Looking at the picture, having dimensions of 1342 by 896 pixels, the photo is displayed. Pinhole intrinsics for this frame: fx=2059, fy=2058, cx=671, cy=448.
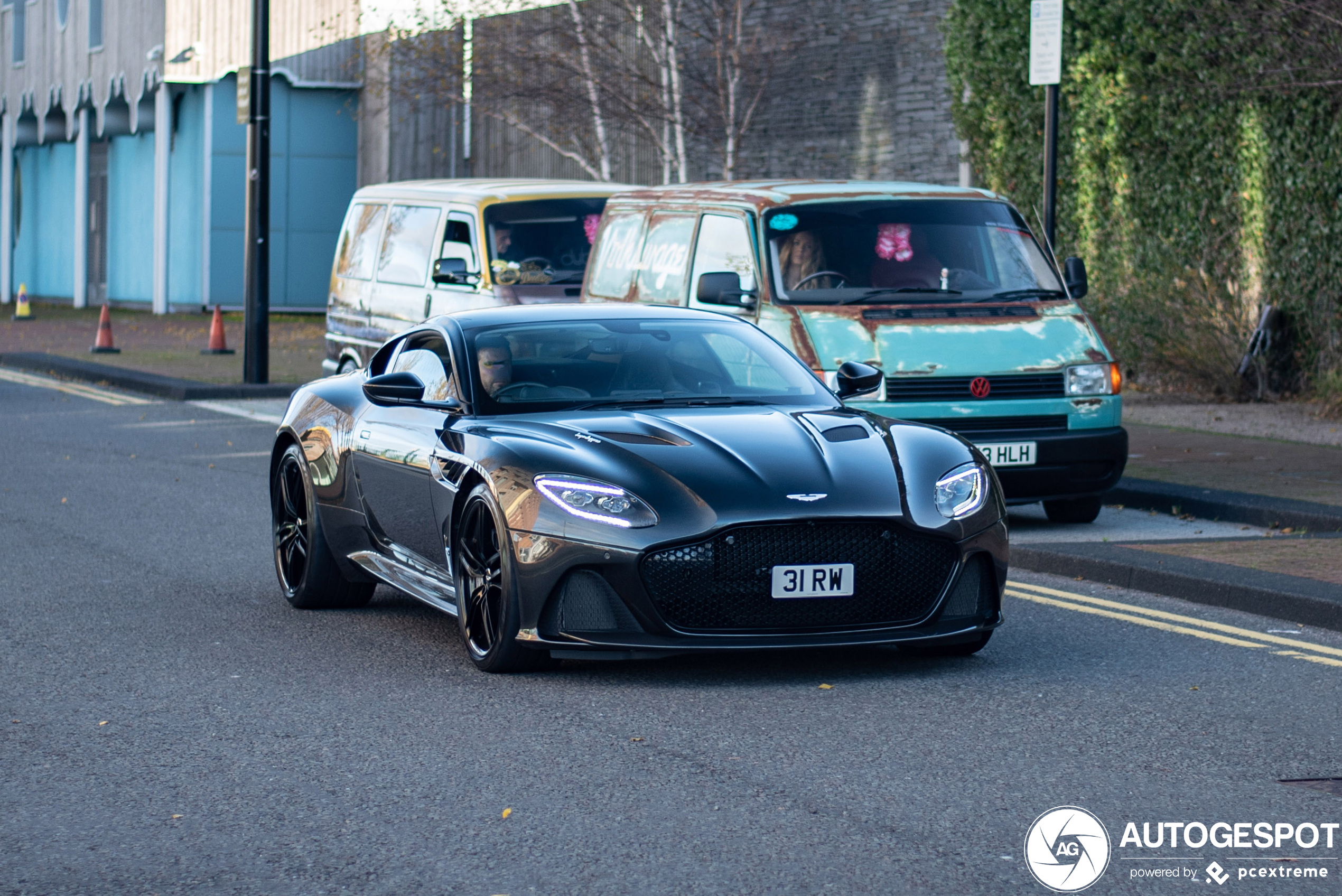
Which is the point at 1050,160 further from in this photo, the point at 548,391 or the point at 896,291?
the point at 548,391

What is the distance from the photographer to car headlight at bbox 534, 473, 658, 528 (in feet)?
22.7

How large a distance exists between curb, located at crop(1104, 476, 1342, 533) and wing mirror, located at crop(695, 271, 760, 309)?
2328 millimetres

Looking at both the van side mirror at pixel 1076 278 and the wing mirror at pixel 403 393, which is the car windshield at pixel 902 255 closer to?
the van side mirror at pixel 1076 278

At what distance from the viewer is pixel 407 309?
1634 cm

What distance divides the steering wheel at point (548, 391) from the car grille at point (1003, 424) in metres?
3.65

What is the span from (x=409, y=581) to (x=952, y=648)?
6.99 feet

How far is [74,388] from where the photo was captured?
2234 cm

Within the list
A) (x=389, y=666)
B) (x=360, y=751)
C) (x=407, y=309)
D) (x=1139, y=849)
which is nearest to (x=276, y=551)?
(x=389, y=666)

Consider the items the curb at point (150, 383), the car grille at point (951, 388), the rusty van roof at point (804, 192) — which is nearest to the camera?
the car grille at point (951, 388)

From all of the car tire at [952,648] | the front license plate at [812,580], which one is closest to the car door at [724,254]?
the car tire at [952,648]

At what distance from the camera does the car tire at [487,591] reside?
714 centimetres

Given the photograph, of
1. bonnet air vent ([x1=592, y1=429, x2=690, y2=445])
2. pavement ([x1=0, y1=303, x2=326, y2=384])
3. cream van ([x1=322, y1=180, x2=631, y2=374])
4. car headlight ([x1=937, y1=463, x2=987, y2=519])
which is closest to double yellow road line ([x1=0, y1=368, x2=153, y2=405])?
pavement ([x1=0, y1=303, x2=326, y2=384])

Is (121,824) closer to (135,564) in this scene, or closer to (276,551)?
(276,551)

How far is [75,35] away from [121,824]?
4664cm
